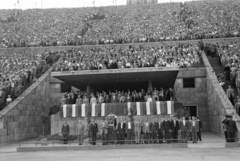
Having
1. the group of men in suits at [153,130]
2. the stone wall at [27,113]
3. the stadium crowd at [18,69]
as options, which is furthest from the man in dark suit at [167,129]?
the stadium crowd at [18,69]

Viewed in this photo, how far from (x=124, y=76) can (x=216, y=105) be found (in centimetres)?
741

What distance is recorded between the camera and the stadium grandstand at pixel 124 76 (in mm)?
22923

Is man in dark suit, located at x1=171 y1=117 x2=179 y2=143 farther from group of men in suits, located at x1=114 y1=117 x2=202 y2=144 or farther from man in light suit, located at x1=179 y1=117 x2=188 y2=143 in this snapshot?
man in light suit, located at x1=179 y1=117 x2=188 y2=143

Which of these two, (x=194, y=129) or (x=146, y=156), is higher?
(x=194, y=129)

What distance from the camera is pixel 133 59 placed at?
31.0 metres

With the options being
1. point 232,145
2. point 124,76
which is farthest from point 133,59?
point 232,145

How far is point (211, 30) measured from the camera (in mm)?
43938

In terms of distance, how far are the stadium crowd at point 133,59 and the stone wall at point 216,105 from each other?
1858mm

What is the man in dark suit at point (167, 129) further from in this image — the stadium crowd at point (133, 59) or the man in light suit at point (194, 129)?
the stadium crowd at point (133, 59)

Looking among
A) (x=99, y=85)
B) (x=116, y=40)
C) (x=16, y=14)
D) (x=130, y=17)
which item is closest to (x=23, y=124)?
(x=99, y=85)

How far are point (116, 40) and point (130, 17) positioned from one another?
1048 cm

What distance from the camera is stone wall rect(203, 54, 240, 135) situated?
23234 mm

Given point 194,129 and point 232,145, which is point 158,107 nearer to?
point 194,129

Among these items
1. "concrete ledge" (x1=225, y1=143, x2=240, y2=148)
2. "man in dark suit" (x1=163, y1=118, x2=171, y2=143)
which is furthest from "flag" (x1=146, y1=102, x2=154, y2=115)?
"concrete ledge" (x1=225, y1=143, x2=240, y2=148)
